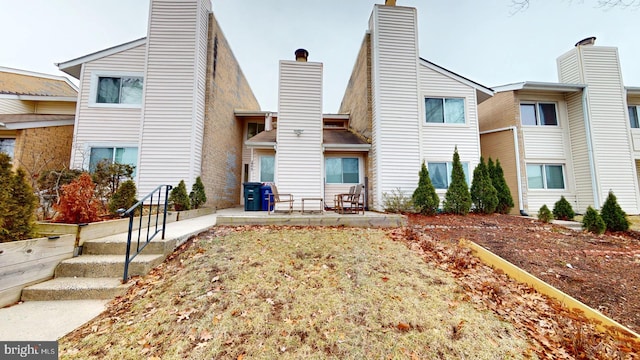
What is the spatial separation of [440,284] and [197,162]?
9293 mm

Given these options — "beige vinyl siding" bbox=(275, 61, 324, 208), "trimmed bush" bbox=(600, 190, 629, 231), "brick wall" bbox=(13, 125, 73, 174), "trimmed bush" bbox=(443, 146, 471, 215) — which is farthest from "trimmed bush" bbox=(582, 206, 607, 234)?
"brick wall" bbox=(13, 125, 73, 174)

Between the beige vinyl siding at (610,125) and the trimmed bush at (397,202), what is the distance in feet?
29.8

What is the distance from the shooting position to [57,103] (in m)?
11.0

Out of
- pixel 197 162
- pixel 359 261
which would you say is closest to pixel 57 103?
pixel 197 162

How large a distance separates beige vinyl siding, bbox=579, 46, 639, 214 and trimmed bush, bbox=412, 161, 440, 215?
27.9ft

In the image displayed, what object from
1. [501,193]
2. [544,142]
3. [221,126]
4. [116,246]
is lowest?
[116,246]

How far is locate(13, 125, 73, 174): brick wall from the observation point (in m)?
8.25

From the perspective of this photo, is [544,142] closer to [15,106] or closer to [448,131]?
[448,131]

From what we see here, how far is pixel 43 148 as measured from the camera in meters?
8.87

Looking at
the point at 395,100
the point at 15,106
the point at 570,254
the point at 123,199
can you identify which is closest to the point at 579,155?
the point at 395,100

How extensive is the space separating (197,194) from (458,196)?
9.79m

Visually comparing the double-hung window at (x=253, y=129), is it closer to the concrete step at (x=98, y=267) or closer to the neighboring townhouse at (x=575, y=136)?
the concrete step at (x=98, y=267)

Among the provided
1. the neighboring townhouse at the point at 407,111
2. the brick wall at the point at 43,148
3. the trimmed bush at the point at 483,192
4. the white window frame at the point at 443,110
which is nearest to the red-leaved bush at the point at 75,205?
the brick wall at the point at 43,148

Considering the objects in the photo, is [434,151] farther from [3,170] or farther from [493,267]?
[3,170]
